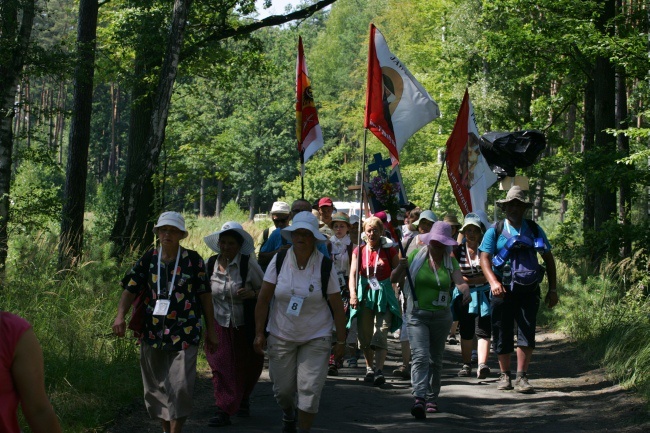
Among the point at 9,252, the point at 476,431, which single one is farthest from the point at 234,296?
the point at 9,252

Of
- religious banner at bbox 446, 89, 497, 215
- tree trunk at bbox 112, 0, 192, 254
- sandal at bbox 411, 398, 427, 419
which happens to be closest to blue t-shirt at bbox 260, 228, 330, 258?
sandal at bbox 411, 398, 427, 419

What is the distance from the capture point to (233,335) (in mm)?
8547

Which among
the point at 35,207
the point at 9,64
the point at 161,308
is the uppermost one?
the point at 9,64

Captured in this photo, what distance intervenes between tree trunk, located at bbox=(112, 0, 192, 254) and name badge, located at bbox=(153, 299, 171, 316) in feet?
25.5

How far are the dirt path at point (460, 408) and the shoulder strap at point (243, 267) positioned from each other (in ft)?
4.21

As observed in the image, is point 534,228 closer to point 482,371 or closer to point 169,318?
point 482,371

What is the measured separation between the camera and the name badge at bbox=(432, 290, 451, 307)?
356 inches

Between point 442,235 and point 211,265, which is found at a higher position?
point 442,235

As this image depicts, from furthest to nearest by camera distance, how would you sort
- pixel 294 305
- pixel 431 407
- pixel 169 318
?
pixel 431 407, pixel 294 305, pixel 169 318

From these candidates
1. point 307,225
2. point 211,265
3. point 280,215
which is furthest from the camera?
point 280,215

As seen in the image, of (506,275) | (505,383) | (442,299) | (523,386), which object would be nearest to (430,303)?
(442,299)

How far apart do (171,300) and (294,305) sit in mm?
946

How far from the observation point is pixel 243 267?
27.7 ft

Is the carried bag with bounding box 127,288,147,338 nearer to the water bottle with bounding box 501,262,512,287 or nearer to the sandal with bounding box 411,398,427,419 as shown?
the sandal with bounding box 411,398,427,419
